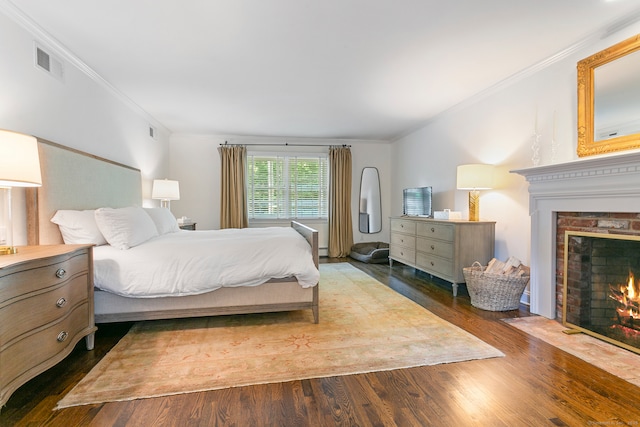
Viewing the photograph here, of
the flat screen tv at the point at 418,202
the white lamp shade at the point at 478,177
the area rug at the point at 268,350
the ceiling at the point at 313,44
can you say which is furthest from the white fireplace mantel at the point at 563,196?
the flat screen tv at the point at 418,202

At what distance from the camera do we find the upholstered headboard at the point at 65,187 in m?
2.38

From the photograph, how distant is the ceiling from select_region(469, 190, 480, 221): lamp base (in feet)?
4.05

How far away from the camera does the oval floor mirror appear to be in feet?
21.6

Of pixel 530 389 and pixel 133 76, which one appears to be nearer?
pixel 530 389

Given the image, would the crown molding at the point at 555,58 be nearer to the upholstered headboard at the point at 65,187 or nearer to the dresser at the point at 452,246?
the dresser at the point at 452,246

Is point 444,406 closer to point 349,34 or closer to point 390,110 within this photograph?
point 349,34

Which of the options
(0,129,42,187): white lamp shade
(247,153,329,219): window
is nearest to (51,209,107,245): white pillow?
(0,129,42,187): white lamp shade

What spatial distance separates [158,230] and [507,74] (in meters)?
4.07

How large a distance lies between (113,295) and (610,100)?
4153 mm

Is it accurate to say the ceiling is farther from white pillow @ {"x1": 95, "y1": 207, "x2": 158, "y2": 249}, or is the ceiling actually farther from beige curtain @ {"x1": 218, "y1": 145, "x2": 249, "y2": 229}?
beige curtain @ {"x1": 218, "y1": 145, "x2": 249, "y2": 229}

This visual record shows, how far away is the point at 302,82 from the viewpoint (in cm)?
351

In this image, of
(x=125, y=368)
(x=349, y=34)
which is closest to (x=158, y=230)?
(x=125, y=368)

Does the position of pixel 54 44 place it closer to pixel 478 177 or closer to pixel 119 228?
pixel 119 228

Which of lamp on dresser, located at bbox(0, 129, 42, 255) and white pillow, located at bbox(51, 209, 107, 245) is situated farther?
white pillow, located at bbox(51, 209, 107, 245)
